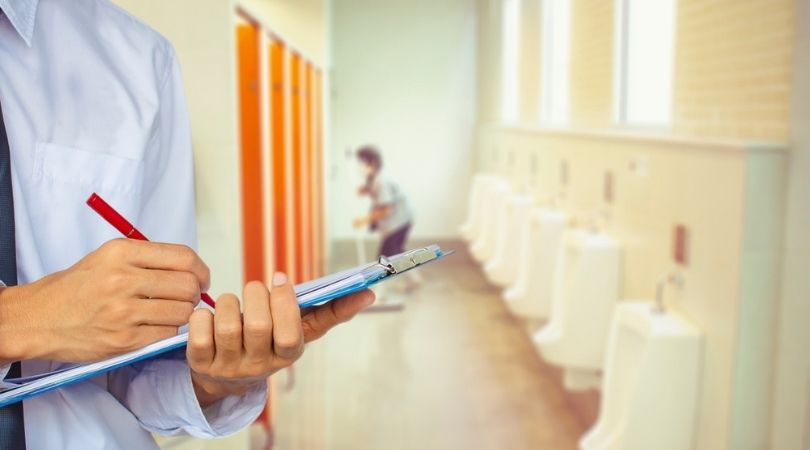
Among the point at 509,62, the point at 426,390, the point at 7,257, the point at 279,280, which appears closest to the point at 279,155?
the point at 426,390

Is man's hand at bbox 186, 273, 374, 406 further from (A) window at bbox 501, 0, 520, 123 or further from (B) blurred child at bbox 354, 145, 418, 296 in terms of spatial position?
(A) window at bbox 501, 0, 520, 123

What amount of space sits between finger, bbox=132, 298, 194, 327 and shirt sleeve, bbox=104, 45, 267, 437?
22 centimetres

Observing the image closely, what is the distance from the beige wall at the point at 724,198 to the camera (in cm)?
237

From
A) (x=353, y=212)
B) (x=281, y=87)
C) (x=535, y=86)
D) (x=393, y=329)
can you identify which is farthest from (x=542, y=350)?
(x=353, y=212)

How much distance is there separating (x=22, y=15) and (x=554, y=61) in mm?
5709

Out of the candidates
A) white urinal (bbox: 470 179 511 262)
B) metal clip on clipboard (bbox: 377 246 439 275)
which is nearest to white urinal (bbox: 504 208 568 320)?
white urinal (bbox: 470 179 511 262)

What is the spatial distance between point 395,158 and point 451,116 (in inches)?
28.1

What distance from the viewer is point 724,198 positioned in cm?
250

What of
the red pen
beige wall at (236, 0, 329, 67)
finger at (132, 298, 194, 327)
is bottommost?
finger at (132, 298, 194, 327)

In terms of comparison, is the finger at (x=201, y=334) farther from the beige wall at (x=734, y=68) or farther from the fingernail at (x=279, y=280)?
the beige wall at (x=734, y=68)

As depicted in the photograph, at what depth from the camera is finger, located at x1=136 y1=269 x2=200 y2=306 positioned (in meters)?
0.82

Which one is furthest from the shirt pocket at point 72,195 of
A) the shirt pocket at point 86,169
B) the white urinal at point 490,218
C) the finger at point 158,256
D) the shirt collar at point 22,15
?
the white urinal at point 490,218

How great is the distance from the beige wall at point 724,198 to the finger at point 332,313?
1.68 meters

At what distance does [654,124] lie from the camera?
405 cm
